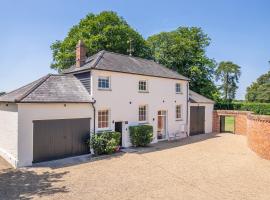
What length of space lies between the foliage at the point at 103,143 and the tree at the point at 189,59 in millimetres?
24823

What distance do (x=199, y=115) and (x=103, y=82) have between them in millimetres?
14063

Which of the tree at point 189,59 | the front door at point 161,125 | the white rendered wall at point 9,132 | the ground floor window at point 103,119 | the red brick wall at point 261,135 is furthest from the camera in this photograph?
the tree at point 189,59

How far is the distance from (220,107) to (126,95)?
22.3m

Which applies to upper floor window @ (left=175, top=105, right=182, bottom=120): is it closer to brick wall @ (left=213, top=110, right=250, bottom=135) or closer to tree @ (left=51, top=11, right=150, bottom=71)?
brick wall @ (left=213, top=110, right=250, bottom=135)

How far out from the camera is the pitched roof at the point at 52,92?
14.1 metres

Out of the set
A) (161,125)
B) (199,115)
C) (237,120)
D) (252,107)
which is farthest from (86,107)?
(252,107)

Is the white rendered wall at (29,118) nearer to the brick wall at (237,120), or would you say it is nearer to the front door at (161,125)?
the front door at (161,125)

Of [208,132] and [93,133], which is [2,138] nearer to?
[93,133]

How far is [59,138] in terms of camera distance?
14.9 m

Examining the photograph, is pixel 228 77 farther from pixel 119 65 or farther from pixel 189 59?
pixel 119 65

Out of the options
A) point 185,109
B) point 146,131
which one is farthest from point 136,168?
point 185,109

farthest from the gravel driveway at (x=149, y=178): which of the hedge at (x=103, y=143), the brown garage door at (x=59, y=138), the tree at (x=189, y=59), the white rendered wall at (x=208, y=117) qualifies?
the tree at (x=189, y=59)

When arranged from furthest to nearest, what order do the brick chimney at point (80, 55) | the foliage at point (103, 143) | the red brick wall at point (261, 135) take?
the brick chimney at point (80, 55) → the foliage at point (103, 143) → the red brick wall at point (261, 135)

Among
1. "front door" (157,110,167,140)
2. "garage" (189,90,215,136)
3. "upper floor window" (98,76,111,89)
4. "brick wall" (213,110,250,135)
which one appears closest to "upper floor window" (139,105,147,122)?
"front door" (157,110,167,140)
